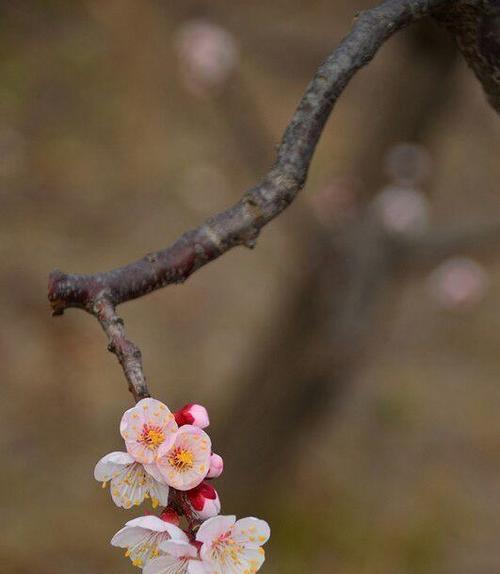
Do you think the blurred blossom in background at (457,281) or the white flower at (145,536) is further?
the blurred blossom in background at (457,281)

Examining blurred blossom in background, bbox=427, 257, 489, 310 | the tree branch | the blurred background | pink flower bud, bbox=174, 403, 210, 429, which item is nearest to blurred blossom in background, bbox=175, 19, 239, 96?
the blurred background


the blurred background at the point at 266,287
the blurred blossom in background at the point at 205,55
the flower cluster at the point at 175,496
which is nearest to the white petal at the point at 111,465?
the flower cluster at the point at 175,496

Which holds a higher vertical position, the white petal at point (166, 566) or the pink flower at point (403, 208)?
the pink flower at point (403, 208)

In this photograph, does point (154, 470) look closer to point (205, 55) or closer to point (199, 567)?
point (199, 567)

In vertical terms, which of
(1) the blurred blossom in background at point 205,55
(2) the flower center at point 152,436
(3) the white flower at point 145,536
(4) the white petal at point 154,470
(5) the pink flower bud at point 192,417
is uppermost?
(1) the blurred blossom in background at point 205,55

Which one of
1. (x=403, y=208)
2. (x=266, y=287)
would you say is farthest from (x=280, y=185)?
(x=266, y=287)

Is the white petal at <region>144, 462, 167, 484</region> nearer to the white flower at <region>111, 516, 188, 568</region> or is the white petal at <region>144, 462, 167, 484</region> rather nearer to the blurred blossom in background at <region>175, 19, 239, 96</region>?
the white flower at <region>111, 516, 188, 568</region>

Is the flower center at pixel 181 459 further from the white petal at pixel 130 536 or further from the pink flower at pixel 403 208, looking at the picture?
the pink flower at pixel 403 208
